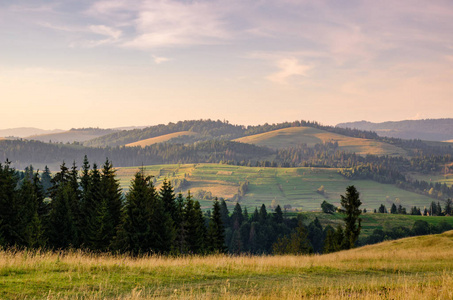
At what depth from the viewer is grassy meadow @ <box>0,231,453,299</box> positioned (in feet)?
43.1

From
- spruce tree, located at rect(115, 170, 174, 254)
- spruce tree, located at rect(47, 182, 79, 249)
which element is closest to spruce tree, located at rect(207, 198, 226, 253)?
spruce tree, located at rect(115, 170, 174, 254)

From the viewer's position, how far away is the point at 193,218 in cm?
7462

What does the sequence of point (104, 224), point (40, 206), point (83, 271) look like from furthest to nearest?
point (40, 206)
point (104, 224)
point (83, 271)

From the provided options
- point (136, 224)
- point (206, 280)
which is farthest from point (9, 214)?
point (206, 280)

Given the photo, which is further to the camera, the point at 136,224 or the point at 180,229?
the point at 180,229

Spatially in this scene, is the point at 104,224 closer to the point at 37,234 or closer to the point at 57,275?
the point at 37,234

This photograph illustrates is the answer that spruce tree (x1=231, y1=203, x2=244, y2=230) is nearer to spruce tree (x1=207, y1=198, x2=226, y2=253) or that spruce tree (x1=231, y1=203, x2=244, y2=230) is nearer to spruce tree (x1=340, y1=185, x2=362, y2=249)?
spruce tree (x1=340, y1=185, x2=362, y2=249)

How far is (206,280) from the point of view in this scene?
1823 cm

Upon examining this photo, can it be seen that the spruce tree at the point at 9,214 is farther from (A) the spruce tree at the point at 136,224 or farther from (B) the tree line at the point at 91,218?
(A) the spruce tree at the point at 136,224

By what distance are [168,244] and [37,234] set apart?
16.2 m

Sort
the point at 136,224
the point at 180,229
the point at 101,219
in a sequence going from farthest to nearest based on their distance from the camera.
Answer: the point at 180,229 → the point at 101,219 → the point at 136,224

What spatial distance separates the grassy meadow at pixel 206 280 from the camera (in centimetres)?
1312

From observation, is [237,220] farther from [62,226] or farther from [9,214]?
[9,214]

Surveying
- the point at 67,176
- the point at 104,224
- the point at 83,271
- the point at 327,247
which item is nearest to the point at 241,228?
the point at 327,247
